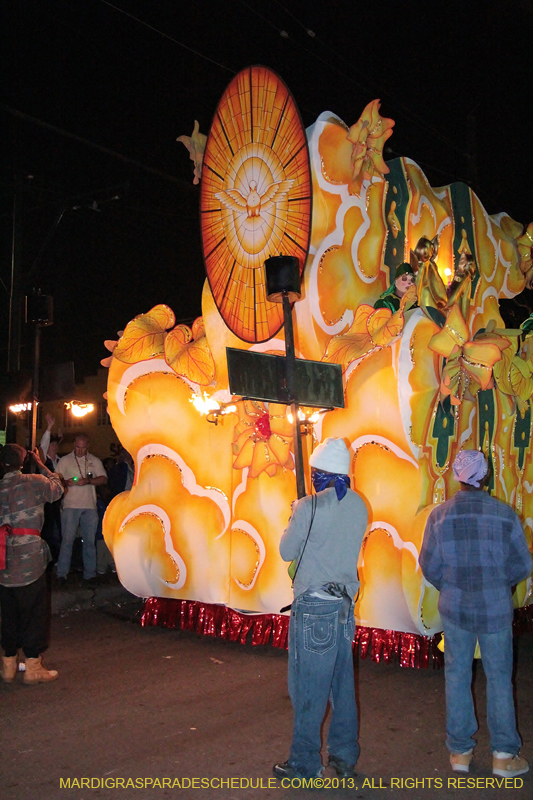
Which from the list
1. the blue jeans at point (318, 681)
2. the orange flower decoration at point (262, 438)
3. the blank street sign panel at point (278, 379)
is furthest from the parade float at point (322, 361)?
the blue jeans at point (318, 681)

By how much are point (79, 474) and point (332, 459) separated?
5.84 meters

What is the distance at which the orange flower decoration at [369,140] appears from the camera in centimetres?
584

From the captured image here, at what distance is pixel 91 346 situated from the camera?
64.1 feet

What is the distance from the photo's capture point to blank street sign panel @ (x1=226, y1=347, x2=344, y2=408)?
4301 millimetres

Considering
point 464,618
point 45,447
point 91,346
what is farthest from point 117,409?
point 91,346

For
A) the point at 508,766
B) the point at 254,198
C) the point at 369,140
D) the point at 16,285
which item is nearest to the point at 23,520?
the point at 254,198

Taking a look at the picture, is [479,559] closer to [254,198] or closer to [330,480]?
[330,480]

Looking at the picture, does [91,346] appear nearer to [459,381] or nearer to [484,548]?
[459,381]

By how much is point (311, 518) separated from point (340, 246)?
3.05m

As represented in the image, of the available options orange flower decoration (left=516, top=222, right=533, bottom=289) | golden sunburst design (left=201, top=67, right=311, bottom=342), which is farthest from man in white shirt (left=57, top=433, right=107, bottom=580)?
orange flower decoration (left=516, top=222, right=533, bottom=289)

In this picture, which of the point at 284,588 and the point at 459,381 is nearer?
the point at 459,381

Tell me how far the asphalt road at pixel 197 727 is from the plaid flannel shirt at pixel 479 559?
809mm

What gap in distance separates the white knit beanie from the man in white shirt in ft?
18.5

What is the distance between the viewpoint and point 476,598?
3.79 metres
